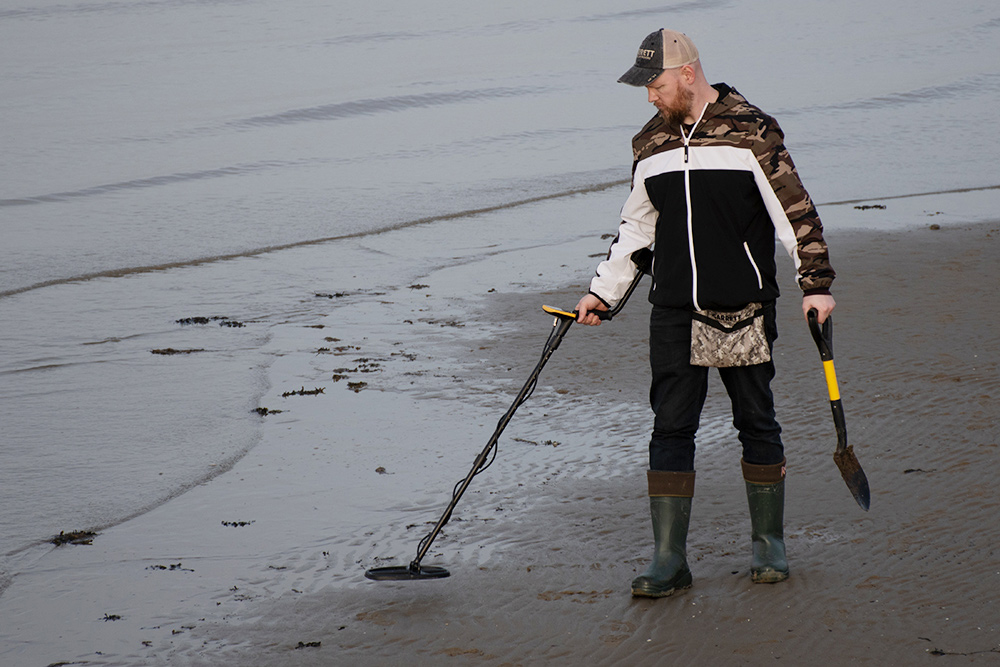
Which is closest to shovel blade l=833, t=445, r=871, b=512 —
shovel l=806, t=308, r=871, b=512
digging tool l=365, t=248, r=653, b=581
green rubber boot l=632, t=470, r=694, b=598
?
shovel l=806, t=308, r=871, b=512

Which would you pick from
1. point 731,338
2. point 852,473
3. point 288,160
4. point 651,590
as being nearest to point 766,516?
point 852,473

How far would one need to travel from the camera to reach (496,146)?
18.4 m

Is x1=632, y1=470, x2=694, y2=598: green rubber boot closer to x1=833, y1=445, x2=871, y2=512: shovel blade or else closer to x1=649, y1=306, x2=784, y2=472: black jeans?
x1=649, y1=306, x2=784, y2=472: black jeans

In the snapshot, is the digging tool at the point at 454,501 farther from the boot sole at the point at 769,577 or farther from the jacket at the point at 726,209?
the boot sole at the point at 769,577

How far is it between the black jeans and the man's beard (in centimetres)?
63

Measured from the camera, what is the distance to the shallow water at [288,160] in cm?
621

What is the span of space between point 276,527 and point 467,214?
922 cm

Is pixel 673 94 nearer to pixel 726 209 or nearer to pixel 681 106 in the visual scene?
pixel 681 106

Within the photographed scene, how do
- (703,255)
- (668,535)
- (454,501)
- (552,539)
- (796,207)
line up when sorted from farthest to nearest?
(552,539)
(454,501)
(668,535)
(703,255)
(796,207)

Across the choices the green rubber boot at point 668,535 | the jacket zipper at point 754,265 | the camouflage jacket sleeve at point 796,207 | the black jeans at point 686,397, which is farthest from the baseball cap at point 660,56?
the green rubber boot at point 668,535

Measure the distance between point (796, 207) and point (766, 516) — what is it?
1074 mm

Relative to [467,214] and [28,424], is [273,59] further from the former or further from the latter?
[28,424]

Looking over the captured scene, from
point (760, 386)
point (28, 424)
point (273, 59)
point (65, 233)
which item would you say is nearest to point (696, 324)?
point (760, 386)

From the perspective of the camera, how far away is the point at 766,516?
12.2 feet
